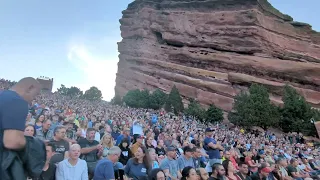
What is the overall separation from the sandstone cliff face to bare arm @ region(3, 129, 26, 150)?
146ft

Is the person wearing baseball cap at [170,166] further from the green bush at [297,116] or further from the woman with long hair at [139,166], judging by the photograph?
the green bush at [297,116]

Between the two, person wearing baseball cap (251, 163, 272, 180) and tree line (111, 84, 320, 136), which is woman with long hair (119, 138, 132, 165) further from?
tree line (111, 84, 320, 136)

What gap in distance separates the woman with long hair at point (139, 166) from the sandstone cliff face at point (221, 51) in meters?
40.7

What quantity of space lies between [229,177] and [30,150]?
4958 mm

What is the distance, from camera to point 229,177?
661 centimetres

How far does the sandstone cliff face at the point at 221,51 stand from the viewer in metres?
46.9

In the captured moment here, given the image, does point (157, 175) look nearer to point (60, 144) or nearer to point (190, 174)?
point (190, 174)

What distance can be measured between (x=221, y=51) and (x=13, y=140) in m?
54.2

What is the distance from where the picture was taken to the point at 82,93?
79875 millimetres

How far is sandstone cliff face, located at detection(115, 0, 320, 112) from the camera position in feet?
154

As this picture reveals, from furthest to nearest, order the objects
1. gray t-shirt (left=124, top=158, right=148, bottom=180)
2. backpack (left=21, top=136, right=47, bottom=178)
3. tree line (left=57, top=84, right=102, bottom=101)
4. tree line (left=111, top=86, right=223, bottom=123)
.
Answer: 1. tree line (left=57, top=84, right=102, bottom=101)
2. tree line (left=111, top=86, right=223, bottom=123)
3. gray t-shirt (left=124, top=158, right=148, bottom=180)
4. backpack (left=21, top=136, right=47, bottom=178)

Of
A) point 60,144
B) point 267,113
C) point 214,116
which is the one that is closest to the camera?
point 60,144

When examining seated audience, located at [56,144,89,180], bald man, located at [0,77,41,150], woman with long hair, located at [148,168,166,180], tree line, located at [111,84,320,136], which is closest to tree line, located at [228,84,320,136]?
tree line, located at [111,84,320,136]

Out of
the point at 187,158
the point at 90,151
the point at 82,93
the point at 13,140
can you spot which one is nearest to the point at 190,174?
the point at 187,158
